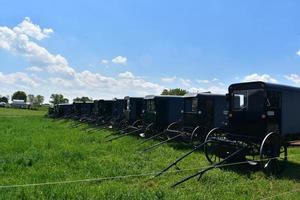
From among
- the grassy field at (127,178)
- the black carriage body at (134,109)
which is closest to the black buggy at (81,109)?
the black carriage body at (134,109)

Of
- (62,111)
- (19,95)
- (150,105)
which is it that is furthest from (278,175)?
(19,95)

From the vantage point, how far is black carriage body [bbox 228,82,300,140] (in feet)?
38.5

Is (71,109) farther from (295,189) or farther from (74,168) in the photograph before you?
(295,189)

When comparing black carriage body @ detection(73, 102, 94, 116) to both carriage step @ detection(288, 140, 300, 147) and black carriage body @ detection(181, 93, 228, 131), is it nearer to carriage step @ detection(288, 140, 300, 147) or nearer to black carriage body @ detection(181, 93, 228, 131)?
black carriage body @ detection(181, 93, 228, 131)

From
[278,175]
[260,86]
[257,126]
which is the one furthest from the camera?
[257,126]

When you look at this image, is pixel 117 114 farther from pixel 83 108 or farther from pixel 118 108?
pixel 83 108

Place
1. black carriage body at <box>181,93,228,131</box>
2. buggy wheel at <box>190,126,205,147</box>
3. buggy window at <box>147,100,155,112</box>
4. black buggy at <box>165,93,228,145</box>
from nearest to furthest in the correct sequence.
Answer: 1. buggy wheel at <box>190,126,205,147</box>
2. black buggy at <box>165,93,228,145</box>
3. black carriage body at <box>181,93,228,131</box>
4. buggy window at <box>147,100,155,112</box>

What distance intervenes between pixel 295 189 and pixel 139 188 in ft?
12.3

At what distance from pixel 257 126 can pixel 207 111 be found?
18.4 feet

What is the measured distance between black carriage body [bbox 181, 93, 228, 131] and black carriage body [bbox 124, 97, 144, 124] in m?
6.69

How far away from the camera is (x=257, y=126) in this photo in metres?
11.8

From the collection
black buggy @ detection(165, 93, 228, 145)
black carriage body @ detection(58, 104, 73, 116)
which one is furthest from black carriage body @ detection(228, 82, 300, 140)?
black carriage body @ detection(58, 104, 73, 116)

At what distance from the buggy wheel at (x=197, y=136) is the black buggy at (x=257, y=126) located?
336 centimetres

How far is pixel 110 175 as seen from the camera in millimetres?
9875
